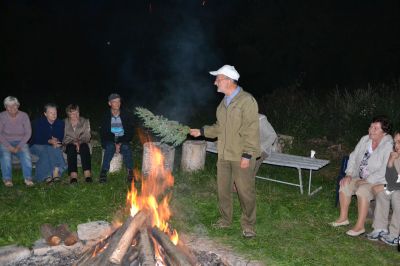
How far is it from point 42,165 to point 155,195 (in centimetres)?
267

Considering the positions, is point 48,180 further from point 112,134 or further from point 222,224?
point 222,224

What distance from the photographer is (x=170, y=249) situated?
4398 millimetres

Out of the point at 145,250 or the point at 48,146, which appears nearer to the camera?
the point at 145,250

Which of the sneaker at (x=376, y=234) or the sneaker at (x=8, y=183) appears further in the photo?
the sneaker at (x=8, y=183)

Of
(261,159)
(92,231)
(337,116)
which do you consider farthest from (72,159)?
(337,116)

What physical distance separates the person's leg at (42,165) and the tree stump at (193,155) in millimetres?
2386

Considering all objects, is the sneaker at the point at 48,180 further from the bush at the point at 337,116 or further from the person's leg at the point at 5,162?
the bush at the point at 337,116

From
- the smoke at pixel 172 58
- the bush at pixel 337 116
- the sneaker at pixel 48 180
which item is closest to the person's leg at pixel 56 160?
the sneaker at pixel 48 180

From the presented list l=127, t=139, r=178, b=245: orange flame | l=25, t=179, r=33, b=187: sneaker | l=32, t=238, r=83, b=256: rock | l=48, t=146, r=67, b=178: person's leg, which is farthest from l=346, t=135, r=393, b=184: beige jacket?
l=25, t=179, r=33, b=187: sneaker

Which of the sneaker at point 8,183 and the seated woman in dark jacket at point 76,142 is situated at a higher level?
the seated woman in dark jacket at point 76,142

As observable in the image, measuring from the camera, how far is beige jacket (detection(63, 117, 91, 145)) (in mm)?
7668

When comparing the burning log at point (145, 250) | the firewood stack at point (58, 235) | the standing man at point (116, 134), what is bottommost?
the firewood stack at point (58, 235)

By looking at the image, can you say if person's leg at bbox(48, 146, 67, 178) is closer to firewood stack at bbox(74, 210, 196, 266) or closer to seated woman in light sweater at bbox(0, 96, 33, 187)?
seated woman in light sweater at bbox(0, 96, 33, 187)

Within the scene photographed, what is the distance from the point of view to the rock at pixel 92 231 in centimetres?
518
